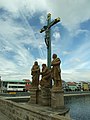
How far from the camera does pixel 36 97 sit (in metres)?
12.4

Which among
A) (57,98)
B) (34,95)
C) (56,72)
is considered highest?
(56,72)

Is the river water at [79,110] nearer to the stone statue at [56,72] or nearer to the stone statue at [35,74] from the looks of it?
the stone statue at [35,74]

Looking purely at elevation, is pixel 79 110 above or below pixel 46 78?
below

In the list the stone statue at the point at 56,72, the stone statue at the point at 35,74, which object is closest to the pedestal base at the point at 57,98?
the stone statue at the point at 56,72

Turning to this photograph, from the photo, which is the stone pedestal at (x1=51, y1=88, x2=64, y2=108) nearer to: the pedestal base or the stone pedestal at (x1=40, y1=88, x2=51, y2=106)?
the pedestal base

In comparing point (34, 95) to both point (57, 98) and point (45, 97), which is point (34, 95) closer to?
point (45, 97)

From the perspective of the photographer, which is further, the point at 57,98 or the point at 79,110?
the point at 79,110

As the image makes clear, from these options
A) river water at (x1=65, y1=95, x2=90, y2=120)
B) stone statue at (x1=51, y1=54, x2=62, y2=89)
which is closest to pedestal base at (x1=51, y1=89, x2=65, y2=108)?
stone statue at (x1=51, y1=54, x2=62, y2=89)

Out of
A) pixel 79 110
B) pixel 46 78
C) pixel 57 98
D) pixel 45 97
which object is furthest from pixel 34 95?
pixel 79 110

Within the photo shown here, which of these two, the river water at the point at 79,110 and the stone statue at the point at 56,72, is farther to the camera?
the river water at the point at 79,110

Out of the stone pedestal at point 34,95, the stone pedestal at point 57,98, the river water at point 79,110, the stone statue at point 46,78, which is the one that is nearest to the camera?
the stone pedestal at point 57,98

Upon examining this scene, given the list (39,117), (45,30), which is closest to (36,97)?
(45,30)

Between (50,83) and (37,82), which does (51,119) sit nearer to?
Answer: (50,83)

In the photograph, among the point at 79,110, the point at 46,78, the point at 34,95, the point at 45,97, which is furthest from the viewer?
the point at 79,110
